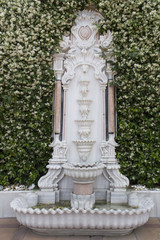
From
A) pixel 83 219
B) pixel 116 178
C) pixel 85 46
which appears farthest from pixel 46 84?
pixel 83 219

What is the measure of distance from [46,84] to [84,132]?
3.42ft

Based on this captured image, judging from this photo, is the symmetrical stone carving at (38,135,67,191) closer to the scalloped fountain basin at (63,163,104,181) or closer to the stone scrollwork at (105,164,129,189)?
the scalloped fountain basin at (63,163,104,181)

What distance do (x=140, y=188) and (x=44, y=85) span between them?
2352mm

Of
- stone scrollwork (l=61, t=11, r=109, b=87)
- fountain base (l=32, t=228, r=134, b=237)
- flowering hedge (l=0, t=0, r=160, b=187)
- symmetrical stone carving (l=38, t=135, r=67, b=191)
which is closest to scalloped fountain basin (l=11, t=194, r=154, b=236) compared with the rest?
fountain base (l=32, t=228, r=134, b=237)

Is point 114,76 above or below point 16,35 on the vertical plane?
below

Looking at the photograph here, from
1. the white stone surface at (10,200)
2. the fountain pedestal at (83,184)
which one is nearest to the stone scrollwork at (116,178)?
the white stone surface at (10,200)

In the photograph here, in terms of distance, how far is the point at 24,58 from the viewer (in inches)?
147

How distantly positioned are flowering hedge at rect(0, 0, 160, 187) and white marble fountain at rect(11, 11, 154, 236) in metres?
0.19

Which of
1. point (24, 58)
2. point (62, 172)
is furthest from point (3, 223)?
point (24, 58)

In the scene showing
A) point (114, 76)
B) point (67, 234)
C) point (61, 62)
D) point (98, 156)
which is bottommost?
point (67, 234)

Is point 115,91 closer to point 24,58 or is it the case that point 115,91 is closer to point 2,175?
point 24,58

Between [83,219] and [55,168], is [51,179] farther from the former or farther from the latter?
[83,219]

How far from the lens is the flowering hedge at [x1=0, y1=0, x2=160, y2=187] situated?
147 inches

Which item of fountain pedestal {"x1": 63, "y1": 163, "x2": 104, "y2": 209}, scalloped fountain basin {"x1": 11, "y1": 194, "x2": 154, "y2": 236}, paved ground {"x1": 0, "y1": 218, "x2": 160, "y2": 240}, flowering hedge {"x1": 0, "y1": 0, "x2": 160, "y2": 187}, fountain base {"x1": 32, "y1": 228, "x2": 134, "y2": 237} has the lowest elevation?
paved ground {"x1": 0, "y1": 218, "x2": 160, "y2": 240}
